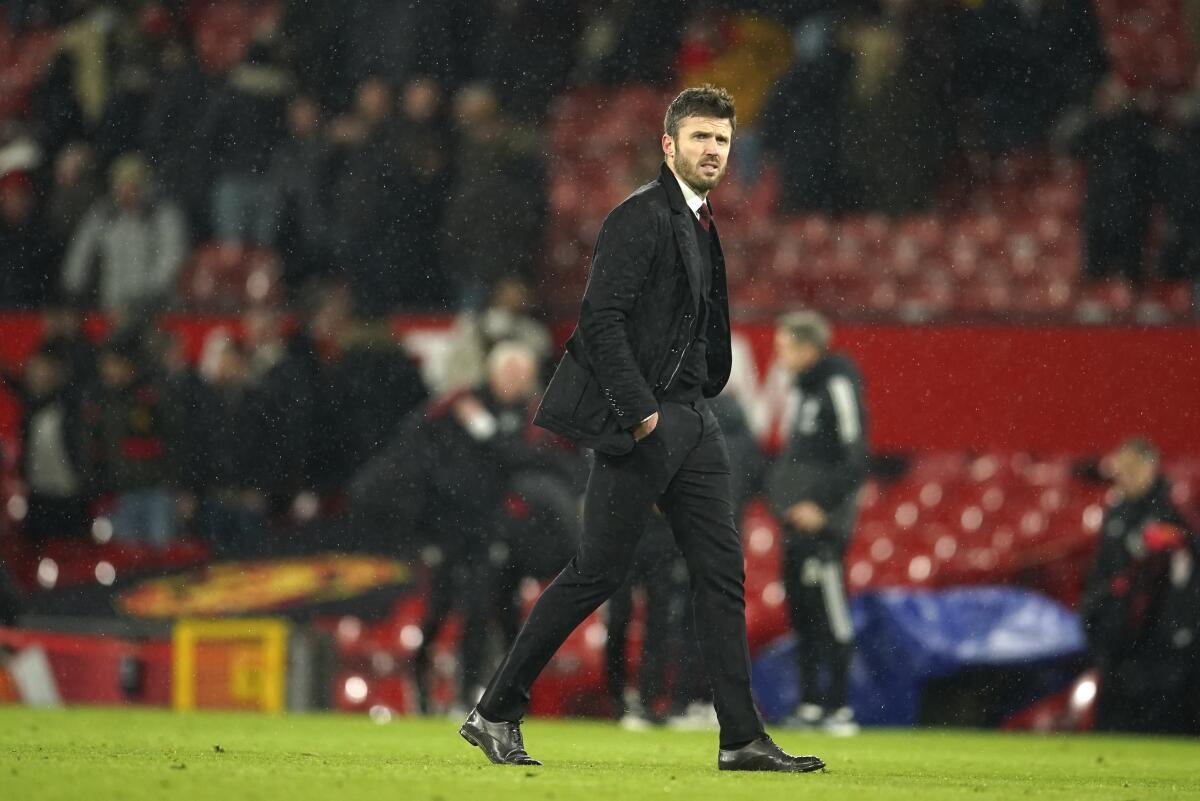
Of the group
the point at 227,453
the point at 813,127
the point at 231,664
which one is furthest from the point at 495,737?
the point at 813,127

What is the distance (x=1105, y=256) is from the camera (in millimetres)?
14547

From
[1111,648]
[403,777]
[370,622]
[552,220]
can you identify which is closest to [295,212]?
[552,220]

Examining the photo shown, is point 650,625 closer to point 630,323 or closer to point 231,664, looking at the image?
point 231,664

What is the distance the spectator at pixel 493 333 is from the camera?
13.0 meters

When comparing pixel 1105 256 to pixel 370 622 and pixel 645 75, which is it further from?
pixel 370 622

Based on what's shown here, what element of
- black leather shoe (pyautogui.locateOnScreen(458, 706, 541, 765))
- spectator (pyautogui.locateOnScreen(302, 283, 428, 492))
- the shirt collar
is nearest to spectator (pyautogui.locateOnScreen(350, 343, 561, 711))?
spectator (pyautogui.locateOnScreen(302, 283, 428, 492))

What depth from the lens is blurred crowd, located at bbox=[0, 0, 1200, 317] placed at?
15.0 metres

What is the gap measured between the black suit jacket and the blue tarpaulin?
17.8 feet

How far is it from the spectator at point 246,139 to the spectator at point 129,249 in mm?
667

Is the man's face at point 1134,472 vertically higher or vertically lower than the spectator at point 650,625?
higher

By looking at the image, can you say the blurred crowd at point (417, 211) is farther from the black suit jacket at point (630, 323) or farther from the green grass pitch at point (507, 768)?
the black suit jacket at point (630, 323)

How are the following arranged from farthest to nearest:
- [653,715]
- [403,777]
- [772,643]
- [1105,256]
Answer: [1105,256] < [772,643] < [653,715] < [403,777]

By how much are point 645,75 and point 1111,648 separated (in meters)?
7.65

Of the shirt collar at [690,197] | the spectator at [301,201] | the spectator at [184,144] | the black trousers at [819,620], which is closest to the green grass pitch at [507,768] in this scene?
the black trousers at [819,620]
